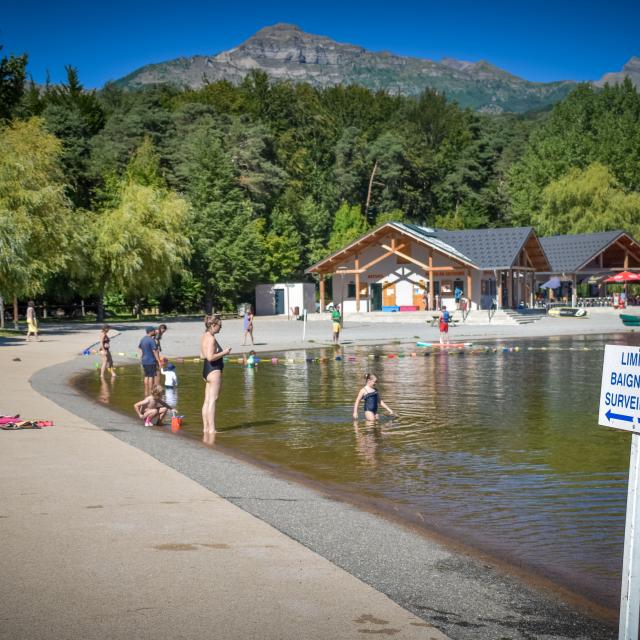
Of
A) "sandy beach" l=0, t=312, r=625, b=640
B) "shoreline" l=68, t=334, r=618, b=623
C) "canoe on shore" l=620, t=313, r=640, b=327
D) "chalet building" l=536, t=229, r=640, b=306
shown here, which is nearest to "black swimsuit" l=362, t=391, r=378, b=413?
"shoreline" l=68, t=334, r=618, b=623

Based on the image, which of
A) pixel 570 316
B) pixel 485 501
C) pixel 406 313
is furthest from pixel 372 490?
pixel 570 316

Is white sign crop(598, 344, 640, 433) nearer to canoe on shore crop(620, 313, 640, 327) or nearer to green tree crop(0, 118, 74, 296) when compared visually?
green tree crop(0, 118, 74, 296)

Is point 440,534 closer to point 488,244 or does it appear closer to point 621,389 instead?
point 621,389

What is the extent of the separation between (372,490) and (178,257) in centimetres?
5201

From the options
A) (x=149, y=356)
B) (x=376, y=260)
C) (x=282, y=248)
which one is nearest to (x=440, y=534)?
(x=149, y=356)

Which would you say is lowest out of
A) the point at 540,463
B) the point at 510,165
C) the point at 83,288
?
the point at 540,463

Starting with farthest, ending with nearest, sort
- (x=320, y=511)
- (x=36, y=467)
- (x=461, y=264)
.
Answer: (x=461, y=264)
(x=36, y=467)
(x=320, y=511)

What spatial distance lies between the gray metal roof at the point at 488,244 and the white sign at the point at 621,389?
57164mm

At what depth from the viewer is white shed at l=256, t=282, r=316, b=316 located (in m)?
72.2

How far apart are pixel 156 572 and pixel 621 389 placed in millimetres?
3674

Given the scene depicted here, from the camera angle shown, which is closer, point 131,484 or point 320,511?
point 320,511

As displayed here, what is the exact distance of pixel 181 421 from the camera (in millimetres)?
16672

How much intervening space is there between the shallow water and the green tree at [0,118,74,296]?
633 inches

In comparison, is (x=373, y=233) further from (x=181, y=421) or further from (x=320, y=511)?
(x=320, y=511)
